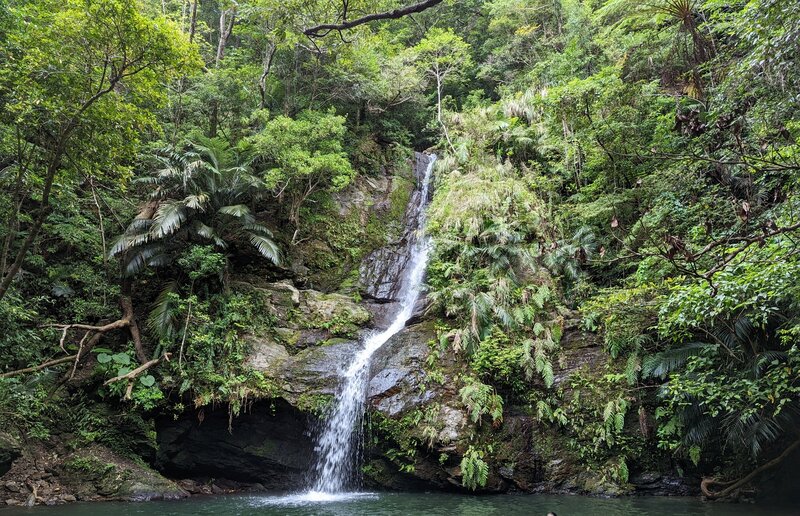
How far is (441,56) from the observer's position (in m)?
21.4

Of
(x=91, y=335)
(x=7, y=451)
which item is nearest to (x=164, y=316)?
(x=91, y=335)

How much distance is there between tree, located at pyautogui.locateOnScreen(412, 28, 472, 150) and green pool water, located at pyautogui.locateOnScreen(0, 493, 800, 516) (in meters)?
13.7

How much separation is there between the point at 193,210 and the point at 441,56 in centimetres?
1415

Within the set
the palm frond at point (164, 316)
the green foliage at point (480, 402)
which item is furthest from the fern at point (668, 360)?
the palm frond at point (164, 316)

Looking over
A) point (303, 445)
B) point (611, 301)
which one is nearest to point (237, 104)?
point (303, 445)

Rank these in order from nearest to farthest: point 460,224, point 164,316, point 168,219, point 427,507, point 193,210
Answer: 1. point 427,507
2. point 164,316
3. point 168,219
4. point 193,210
5. point 460,224

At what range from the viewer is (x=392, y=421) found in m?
9.54

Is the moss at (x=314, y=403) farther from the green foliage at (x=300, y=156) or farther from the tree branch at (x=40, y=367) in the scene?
the green foliage at (x=300, y=156)

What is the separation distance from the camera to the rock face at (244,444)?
10266mm

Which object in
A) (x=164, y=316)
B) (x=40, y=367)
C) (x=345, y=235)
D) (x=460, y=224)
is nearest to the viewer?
(x=40, y=367)

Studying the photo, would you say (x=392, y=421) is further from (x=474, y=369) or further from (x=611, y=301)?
(x=611, y=301)

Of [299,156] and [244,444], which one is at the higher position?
[299,156]

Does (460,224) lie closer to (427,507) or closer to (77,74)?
(427,507)

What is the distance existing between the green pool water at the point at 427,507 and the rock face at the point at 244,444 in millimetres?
1131
